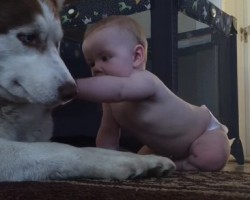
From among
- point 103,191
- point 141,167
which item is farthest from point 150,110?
point 103,191

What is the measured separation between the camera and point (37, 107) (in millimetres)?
1216

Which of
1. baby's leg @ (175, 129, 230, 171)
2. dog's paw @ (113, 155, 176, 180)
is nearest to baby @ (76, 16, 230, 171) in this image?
baby's leg @ (175, 129, 230, 171)

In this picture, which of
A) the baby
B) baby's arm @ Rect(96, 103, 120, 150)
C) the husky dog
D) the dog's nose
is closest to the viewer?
the husky dog

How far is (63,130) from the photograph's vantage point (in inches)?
74.6

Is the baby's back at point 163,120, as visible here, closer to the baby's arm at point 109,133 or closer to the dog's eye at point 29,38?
the baby's arm at point 109,133

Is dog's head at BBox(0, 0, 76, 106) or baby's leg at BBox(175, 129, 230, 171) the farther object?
baby's leg at BBox(175, 129, 230, 171)

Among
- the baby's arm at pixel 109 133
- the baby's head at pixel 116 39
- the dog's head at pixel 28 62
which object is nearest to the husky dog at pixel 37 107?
the dog's head at pixel 28 62

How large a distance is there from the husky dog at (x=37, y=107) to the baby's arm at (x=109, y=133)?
334 millimetres

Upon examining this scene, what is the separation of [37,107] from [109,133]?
43 centimetres

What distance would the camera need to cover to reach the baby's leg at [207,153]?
4.83 ft

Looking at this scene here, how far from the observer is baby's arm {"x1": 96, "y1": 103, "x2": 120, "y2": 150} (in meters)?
1.59

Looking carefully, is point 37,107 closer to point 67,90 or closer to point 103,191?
point 67,90

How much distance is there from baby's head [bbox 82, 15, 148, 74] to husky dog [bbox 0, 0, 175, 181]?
0.77 ft

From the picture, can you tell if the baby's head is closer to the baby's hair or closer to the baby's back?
the baby's hair
